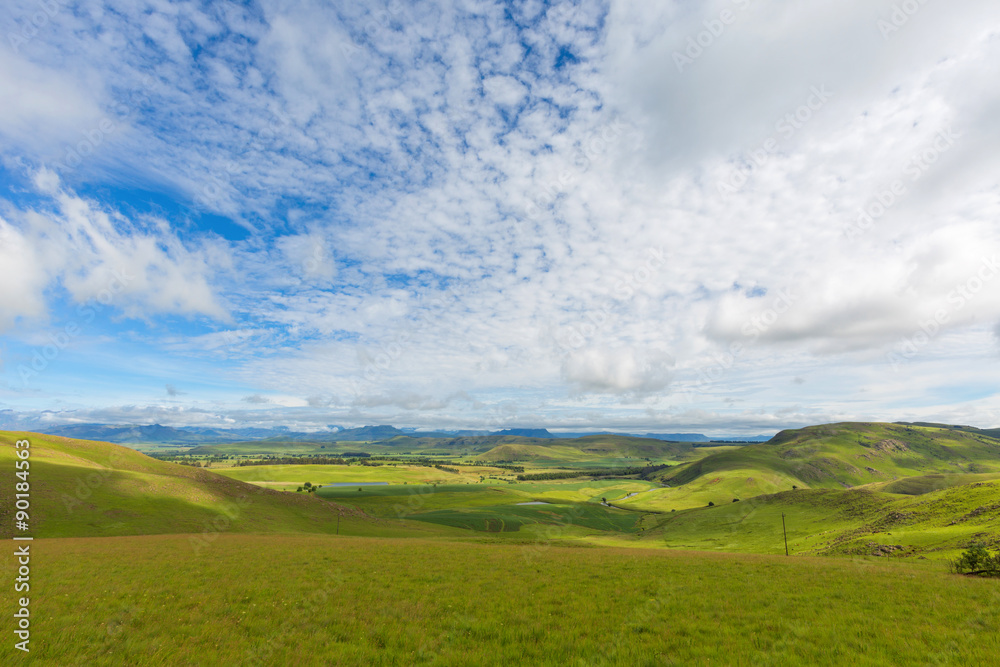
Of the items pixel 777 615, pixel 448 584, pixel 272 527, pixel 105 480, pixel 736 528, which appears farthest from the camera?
pixel 736 528

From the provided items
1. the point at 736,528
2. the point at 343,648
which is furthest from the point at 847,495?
the point at 343,648

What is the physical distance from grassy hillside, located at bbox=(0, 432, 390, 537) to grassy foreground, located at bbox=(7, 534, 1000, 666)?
37649mm

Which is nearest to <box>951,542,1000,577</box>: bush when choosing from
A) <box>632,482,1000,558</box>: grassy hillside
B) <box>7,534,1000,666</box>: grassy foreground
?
<box>7,534,1000,666</box>: grassy foreground

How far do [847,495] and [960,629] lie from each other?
12256 centimetres

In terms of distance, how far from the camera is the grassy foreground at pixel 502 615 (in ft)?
35.4

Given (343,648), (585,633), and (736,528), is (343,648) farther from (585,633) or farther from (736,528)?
(736,528)

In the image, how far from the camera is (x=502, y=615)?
14.7m

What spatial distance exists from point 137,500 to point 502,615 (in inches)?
3435

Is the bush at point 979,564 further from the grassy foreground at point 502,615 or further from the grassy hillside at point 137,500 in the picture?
the grassy hillside at point 137,500

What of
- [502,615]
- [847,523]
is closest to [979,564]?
[502,615]

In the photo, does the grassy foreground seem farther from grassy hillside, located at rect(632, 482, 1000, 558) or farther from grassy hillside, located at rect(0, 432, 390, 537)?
grassy hillside, located at rect(0, 432, 390, 537)

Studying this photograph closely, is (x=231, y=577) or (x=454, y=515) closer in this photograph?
(x=231, y=577)

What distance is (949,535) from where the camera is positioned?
4459 centimetres

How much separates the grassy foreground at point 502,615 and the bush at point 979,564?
11.3 feet
